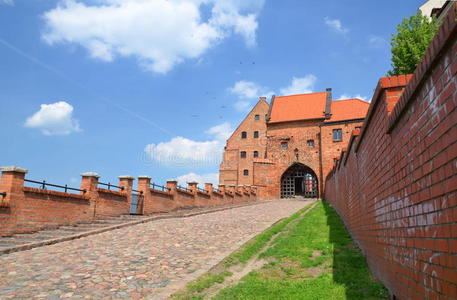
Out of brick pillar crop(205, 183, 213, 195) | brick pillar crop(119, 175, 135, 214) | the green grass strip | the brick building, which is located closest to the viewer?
the green grass strip

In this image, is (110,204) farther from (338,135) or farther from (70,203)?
(338,135)

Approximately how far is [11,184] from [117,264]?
5186 mm

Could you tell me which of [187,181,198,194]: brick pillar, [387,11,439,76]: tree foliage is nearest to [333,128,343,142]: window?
[387,11,439,76]: tree foliage

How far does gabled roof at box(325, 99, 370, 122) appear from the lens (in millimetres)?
35562

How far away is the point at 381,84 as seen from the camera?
151 inches

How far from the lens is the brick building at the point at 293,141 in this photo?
117 ft

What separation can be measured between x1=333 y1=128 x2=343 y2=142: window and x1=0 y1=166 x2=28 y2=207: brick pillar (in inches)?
1207

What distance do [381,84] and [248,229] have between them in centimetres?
857

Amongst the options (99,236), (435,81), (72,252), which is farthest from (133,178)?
(435,81)

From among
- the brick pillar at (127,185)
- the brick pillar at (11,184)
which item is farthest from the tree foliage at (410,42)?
the brick pillar at (11,184)

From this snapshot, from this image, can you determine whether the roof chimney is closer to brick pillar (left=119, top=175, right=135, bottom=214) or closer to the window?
the window

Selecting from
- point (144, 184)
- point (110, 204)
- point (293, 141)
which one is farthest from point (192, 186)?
point (293, 141)

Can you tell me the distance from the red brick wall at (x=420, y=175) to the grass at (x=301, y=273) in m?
0.69

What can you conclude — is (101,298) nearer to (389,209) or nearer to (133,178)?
(389,209)
